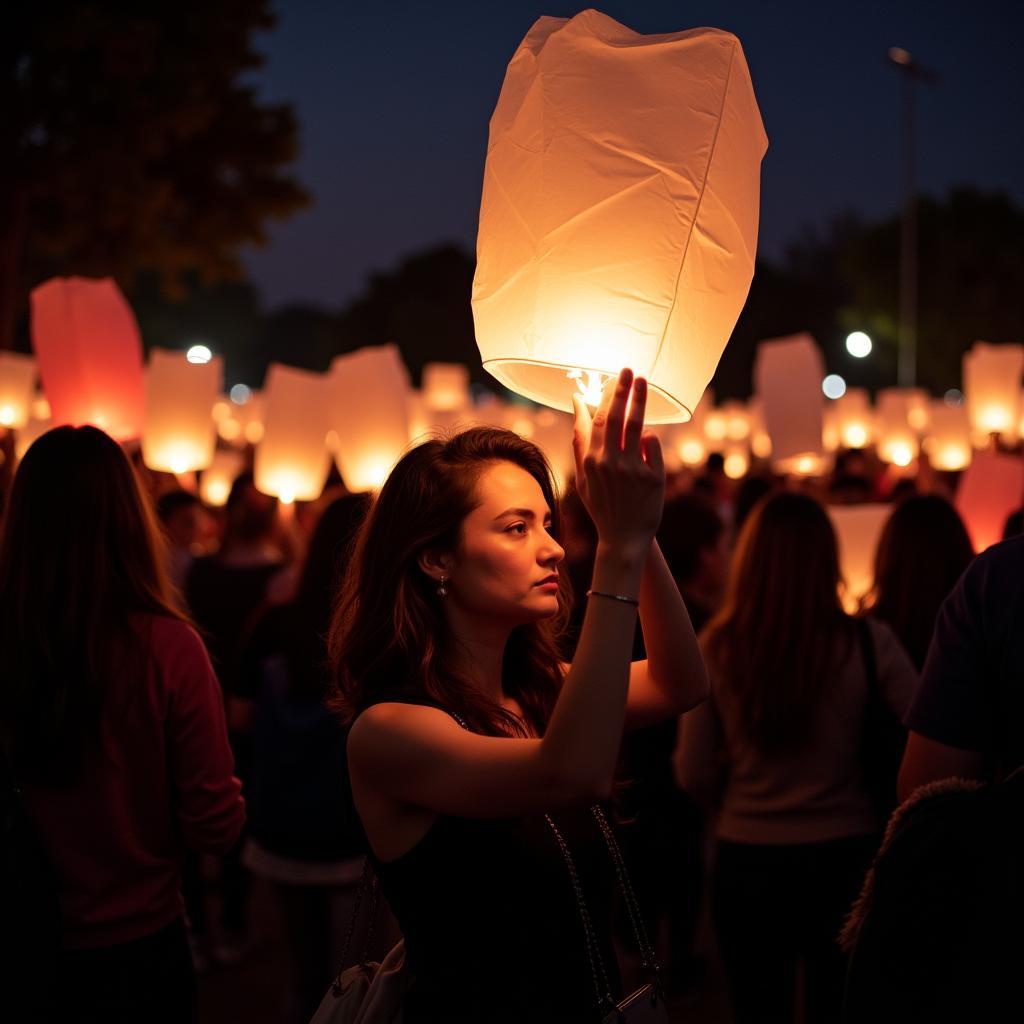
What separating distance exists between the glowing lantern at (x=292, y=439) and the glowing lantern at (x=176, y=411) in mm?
344

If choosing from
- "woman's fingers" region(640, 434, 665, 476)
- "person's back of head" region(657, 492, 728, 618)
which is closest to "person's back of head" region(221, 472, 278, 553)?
"person's back of head" region(657, 492, 728, 618)

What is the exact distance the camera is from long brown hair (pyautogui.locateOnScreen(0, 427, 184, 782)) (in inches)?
99.2

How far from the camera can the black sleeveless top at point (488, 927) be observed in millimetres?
1910

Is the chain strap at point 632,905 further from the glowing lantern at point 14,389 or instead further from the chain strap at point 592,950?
the glowing lantern at point 14,389

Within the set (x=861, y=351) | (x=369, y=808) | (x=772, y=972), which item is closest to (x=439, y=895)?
(x=369, y=808)

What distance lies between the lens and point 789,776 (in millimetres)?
3389

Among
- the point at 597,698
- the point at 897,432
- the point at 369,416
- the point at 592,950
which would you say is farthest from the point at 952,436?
the point at 597,698

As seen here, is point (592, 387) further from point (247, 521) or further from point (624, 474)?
point (247, 521)

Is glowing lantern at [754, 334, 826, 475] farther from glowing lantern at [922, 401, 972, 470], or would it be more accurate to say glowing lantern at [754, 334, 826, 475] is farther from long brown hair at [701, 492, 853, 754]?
glowing lantern at [922, 401, 972, 470]

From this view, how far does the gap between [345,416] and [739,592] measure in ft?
10.6

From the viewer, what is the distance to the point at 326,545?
3799mm

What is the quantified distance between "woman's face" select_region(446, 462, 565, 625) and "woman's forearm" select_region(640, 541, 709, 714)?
0.19 m

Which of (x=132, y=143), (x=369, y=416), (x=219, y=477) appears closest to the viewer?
(x=369, y=416)

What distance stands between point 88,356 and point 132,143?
1365 centimetres
